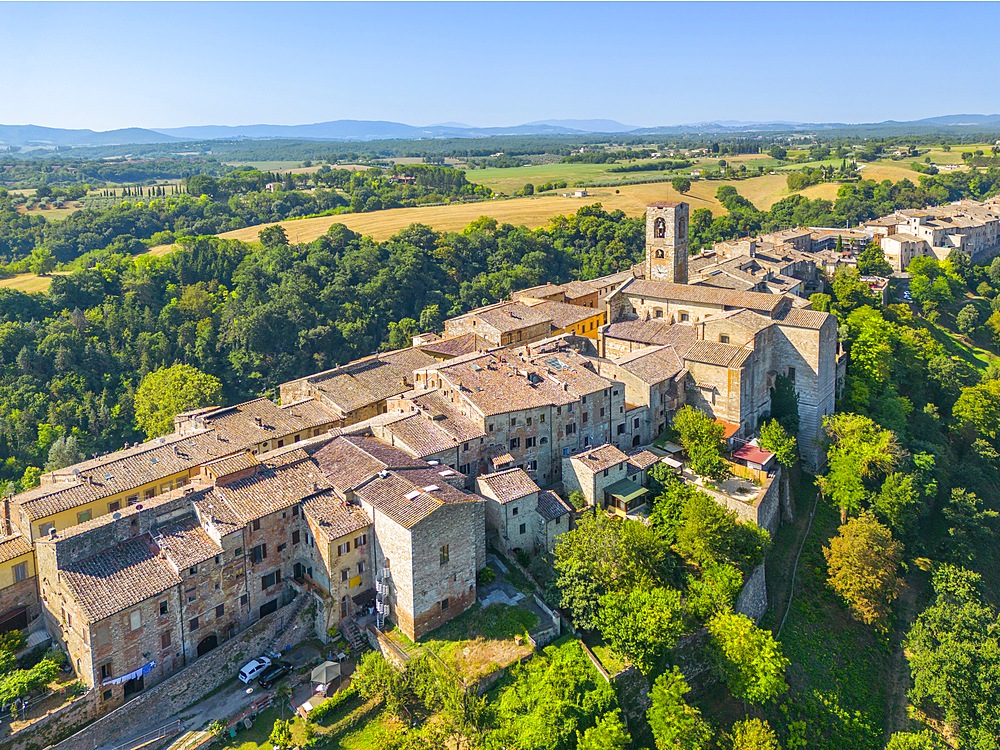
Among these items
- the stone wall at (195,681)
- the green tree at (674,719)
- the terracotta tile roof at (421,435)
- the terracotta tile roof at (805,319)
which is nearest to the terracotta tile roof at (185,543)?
the stone wall at (195,681)

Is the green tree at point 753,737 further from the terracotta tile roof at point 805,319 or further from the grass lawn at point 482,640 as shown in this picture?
the terracotta tile roof at point 805,319

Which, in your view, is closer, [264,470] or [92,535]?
[92,535]

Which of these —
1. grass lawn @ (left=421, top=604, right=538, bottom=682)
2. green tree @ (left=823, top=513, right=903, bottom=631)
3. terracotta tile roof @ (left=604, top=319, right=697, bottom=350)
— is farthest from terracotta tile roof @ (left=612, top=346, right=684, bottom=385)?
grass lawn @ (left=421, top=604, right=538, bottom=682)

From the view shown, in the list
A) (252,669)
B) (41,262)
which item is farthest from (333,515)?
(41,262)

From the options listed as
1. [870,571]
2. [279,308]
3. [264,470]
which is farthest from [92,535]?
[279,308]

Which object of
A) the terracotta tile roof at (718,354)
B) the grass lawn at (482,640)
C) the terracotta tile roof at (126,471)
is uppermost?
the terracotta tile roof at (718,354)

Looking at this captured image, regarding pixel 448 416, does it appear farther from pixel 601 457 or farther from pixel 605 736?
pixel 605 736

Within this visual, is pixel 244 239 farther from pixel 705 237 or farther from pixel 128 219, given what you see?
pixel 705 237
